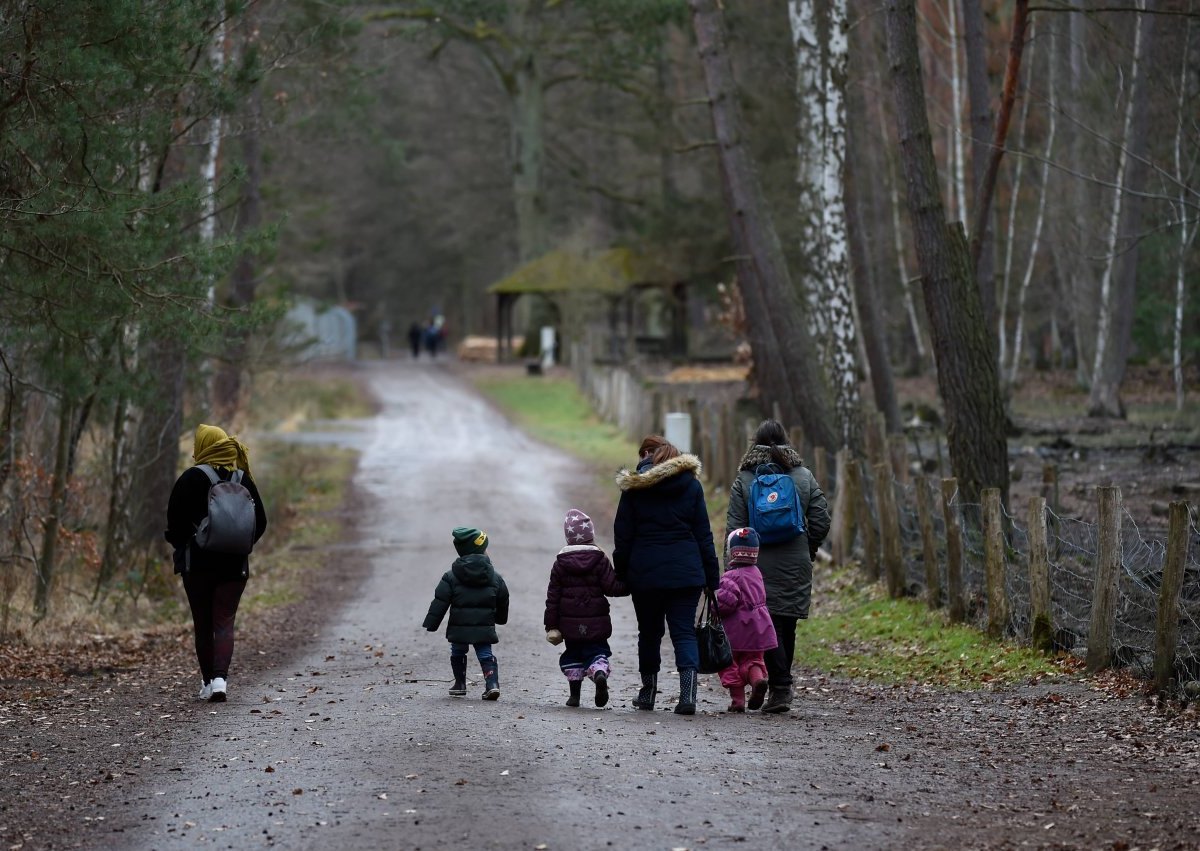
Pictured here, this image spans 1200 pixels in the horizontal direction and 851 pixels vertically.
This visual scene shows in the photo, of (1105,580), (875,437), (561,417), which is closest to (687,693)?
(1105,580)

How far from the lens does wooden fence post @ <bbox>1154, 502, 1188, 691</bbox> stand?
884cm

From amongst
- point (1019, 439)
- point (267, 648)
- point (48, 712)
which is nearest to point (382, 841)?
point (48, 712)

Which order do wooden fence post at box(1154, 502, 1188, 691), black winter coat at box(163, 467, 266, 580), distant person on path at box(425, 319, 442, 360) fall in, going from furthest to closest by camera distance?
distant person on path at box(425, 319, 442, 360), black winter coat at box(163, 467, 266, 580), wooden fence post at box(1154, 502, 1188, 691)

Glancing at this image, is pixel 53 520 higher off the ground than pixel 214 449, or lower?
lower

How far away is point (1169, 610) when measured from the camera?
29.5 ft

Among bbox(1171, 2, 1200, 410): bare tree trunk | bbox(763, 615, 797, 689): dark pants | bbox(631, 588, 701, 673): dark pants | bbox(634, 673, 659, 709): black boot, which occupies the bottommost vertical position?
bbox(634, 673, 659, 709): black boot

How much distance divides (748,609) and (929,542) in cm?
374

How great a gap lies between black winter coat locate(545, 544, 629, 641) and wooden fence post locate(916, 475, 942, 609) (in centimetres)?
408

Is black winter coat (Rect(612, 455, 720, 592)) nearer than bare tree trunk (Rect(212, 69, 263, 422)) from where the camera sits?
Yes

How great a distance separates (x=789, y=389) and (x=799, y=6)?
4.95 metres

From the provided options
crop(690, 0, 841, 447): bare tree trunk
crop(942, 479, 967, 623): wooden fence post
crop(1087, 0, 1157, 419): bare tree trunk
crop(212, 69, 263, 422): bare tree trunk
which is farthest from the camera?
crop(1087, 0, 1157, 419): bare tree trunk

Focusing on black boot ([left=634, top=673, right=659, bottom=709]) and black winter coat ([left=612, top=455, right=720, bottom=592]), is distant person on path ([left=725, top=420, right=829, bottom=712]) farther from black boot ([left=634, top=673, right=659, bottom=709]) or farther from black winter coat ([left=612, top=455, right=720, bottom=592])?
black boot ([left=634, top=673, right=659, bottom=709])

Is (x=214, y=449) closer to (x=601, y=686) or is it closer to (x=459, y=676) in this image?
(x=459, y=676)

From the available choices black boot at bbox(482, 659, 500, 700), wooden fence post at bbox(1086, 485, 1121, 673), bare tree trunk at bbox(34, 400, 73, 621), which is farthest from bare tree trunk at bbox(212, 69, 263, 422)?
wooden fence post at bbox(1086, 485, 1121, 673)
